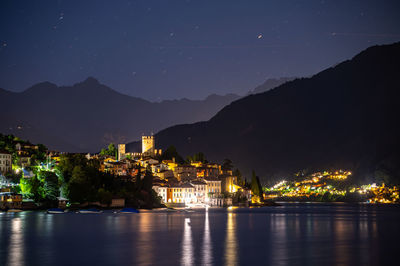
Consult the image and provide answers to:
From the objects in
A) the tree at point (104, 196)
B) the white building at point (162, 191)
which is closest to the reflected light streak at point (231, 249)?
the tree at point (104, 196)

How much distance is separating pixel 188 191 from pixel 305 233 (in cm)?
6852

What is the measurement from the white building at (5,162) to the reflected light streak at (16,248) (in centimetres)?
4432

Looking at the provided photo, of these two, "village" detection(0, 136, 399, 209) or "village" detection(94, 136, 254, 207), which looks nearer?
"village" detection(0, 136, 399, 209)

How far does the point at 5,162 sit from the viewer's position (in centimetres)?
8850

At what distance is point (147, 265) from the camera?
2638 cm

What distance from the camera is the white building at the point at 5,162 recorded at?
288 feet

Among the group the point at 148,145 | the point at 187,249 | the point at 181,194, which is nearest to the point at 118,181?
the point at 181,194

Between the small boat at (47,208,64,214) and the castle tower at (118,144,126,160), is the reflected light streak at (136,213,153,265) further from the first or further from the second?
the castle tower at (118,144,126,160)

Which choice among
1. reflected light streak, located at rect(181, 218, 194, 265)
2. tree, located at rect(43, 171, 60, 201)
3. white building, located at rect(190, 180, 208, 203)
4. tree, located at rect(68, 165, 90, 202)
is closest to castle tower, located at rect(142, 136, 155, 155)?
white building, located at rect(190, 180, 208, 203)

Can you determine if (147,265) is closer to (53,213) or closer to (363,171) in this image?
(53,213)

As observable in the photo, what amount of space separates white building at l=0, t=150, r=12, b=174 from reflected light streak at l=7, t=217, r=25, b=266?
145 feet

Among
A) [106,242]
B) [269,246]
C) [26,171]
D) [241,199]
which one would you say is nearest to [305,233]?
[269,246]

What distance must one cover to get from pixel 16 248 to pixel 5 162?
59480mm

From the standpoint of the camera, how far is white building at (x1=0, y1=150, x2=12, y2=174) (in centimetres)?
8775
